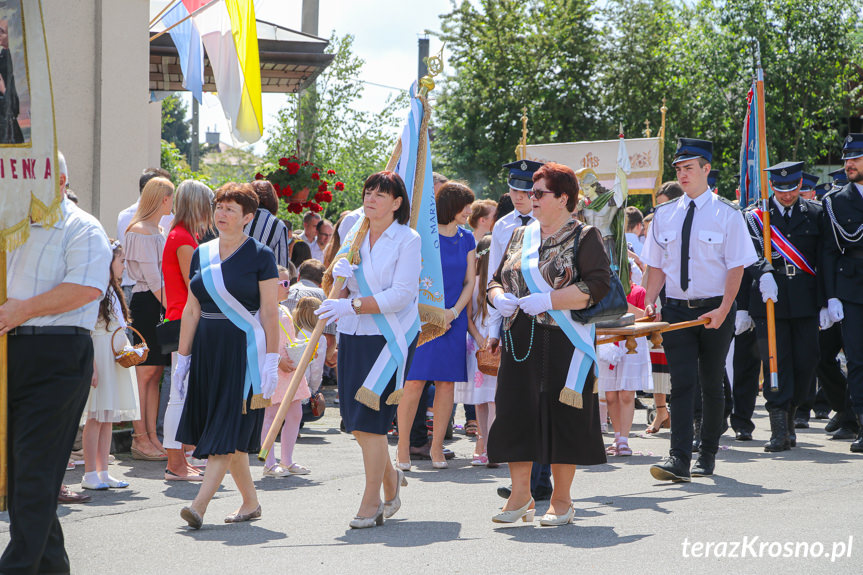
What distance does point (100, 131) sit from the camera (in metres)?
11.3

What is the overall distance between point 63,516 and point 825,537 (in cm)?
426

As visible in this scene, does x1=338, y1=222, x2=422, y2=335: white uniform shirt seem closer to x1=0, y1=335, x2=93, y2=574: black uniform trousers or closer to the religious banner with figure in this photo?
x1=0, y1=335, x2=93, y2=574: black uniform trousers

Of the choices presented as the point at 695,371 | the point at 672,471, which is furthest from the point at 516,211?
the point at 672,471

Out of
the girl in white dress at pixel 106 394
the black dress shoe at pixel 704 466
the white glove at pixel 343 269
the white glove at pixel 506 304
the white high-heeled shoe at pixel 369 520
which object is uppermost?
the white glove at pixel 343 269

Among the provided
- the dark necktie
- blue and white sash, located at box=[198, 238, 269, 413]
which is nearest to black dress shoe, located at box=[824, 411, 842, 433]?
the dark necktie

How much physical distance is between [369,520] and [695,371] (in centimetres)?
289

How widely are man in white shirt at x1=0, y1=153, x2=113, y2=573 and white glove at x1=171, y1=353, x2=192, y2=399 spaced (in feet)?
4.89

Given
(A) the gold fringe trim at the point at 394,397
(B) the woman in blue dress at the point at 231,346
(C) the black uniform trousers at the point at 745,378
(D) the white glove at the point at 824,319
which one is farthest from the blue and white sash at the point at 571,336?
(C) the black uniform trousers at the point at 745,378

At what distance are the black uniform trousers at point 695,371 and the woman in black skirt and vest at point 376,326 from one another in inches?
95.6

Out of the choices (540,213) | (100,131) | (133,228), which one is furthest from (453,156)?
(540,213)

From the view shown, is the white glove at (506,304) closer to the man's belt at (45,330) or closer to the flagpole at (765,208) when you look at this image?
the man's belt at (45,330)

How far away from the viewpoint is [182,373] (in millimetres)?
6539

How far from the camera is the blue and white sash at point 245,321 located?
6223 mm

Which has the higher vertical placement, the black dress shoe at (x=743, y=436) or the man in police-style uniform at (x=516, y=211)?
the man in police-style uniform at (x=516, y=211)
